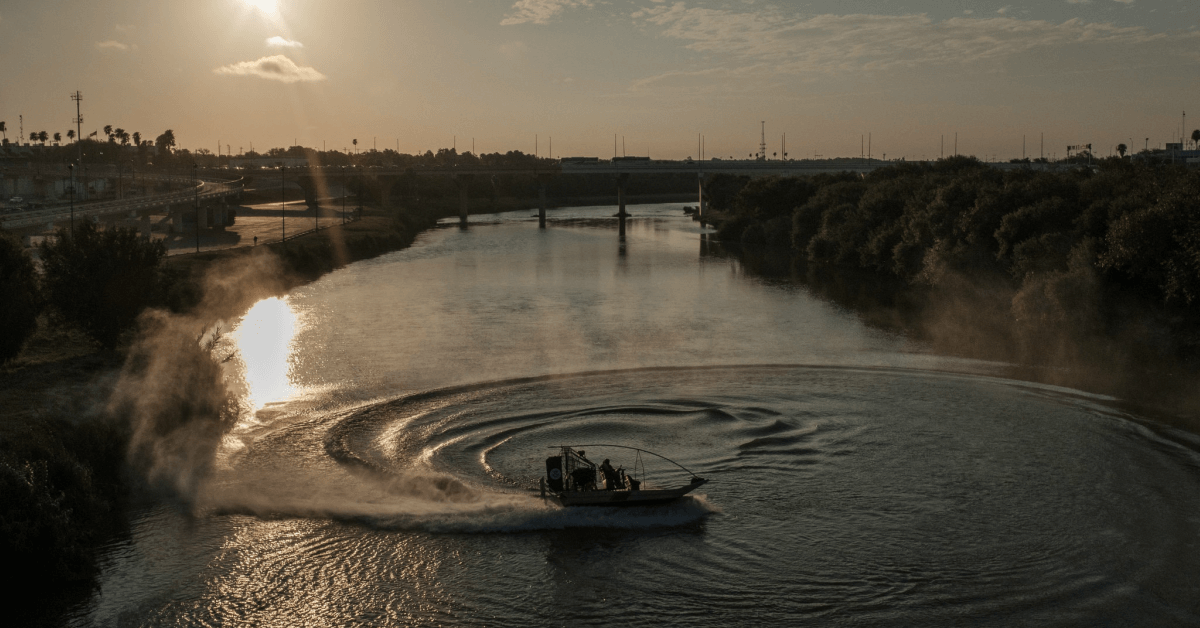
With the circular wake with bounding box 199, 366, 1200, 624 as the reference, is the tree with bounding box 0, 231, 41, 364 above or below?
above

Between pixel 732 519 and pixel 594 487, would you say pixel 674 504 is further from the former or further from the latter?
pixel 594 487

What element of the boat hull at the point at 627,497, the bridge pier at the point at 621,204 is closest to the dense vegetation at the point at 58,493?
the boat hull at the point at 627,497

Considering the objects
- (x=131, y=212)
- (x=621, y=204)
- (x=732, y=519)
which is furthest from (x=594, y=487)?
(x=621, y=204)

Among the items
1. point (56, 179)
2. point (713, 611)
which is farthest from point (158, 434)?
point (56, 179)

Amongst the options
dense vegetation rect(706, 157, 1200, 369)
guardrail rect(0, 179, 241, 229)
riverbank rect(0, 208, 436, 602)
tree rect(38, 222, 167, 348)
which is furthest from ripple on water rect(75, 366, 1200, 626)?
guardrail rect(0, 179, 241, 229)

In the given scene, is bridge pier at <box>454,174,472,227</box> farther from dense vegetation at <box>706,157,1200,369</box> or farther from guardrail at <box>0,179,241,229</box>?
dense vegetation at <box>706,157,1200,369</box>

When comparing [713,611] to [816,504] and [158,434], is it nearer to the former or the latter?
[816,504]
